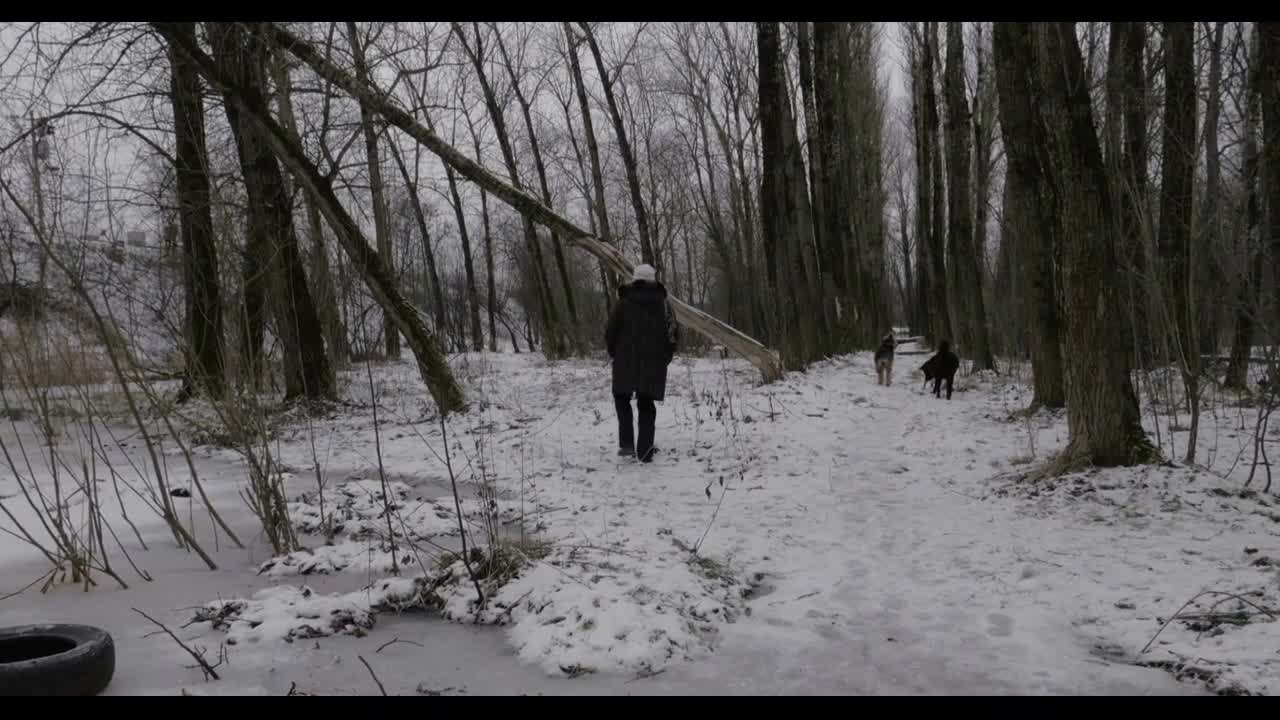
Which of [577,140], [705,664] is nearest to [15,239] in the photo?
[705,664]

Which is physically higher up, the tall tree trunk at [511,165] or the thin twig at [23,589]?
the tall tree trunk at [511,165]

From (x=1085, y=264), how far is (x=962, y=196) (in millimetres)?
11259

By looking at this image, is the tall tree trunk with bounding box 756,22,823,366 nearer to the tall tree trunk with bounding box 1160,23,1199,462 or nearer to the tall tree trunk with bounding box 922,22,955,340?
the tall tree trunk with bounding box 1160,23,1199,462

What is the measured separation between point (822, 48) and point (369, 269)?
433 inches

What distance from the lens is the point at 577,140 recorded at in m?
25.7

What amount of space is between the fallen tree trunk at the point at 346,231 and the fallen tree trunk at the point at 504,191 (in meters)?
0.82

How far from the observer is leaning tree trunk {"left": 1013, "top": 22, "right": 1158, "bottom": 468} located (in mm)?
4891

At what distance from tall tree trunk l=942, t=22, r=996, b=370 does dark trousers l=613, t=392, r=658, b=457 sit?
10.6 m

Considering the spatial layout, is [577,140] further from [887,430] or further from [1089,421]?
[1089,421]

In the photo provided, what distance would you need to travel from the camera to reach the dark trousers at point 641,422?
6312mm

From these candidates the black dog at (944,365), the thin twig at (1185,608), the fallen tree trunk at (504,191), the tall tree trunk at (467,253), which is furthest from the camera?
the tall tree trunk at (467,253)

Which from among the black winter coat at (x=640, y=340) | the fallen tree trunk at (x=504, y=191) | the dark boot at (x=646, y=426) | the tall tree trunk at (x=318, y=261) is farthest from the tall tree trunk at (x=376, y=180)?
the dark boot at (x=646, y=426)

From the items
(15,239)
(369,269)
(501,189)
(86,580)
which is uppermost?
(501,189)

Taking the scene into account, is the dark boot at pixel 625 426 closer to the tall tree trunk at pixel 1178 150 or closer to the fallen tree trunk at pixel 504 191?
the fallen tree trunk at pixel 504 191
